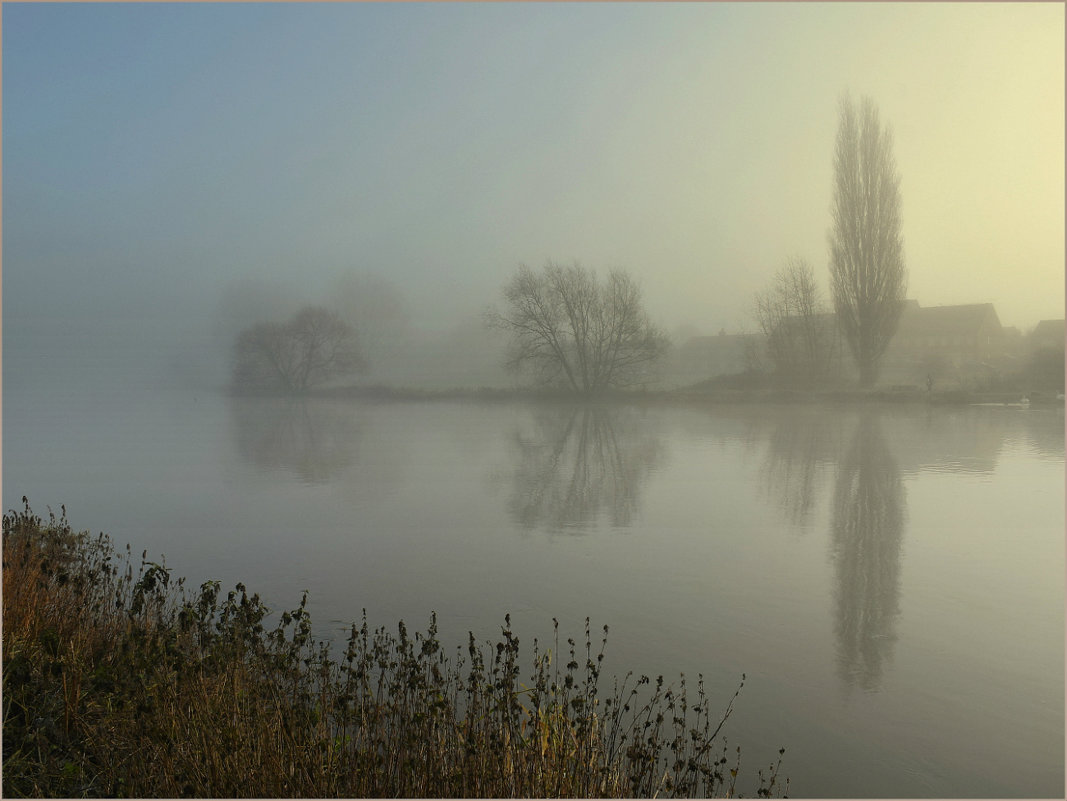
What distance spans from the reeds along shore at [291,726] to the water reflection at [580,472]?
4485mm

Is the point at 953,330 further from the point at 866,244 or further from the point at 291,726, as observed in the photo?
the point at 291,726

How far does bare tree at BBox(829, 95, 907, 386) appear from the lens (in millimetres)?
31375

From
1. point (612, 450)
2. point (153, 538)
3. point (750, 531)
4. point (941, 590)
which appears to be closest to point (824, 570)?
point (941, 590)

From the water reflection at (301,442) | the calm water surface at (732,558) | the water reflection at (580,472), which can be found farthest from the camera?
the water reflection at (301,442)

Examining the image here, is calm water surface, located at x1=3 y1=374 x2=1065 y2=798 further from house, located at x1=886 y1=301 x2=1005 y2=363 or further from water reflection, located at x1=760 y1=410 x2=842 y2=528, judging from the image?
house, located at x1=886 y1=301 x2=1005 y2=363

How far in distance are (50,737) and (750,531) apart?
6.26m

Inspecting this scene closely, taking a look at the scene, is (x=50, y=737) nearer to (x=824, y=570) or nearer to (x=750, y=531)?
(x=824, y=570)

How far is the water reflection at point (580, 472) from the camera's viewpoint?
9094 mm

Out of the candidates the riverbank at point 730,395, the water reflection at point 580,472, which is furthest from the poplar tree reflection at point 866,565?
the riverbank at point 730,395

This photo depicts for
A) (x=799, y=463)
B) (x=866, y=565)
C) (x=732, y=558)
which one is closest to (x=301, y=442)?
(x=799, y=463)

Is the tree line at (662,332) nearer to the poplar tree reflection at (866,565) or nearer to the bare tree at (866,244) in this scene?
the bare tree at (866,244)

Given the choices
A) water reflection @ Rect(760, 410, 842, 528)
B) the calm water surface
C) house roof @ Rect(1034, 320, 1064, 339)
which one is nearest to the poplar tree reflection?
the calm water surface

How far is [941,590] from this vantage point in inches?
237

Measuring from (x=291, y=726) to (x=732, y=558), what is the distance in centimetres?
486
